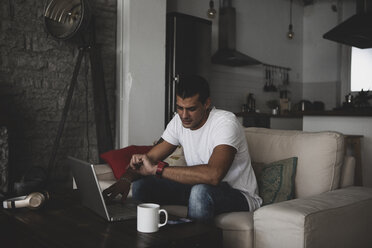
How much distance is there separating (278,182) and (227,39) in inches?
136

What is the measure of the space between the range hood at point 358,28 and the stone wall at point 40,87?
2893mm

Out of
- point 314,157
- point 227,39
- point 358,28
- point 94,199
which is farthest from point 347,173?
point 227,39

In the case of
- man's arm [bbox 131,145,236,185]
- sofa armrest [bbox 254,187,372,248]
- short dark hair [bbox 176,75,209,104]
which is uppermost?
short dark hair [bbox 176,75,209,104]

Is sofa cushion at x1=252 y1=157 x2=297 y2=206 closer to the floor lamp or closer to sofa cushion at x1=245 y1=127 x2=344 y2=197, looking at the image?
sofa cushion at x1=245 y1=127 x2=344 y2=197

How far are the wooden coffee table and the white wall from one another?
2087 mm

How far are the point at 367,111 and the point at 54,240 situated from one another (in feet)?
11.0

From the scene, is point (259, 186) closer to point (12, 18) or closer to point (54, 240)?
point (54, 240)

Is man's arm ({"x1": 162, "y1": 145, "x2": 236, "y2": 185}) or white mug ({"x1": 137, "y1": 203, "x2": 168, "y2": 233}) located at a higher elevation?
man's arm ({"x1": 162, "y1": 145, "x2": 236, "y2": 185})

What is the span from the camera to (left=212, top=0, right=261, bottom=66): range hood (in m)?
5.20

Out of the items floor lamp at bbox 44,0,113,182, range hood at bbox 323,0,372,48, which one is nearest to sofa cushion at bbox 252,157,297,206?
floor lamp at bbox 44,0,113,182

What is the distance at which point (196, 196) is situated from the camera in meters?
1.77

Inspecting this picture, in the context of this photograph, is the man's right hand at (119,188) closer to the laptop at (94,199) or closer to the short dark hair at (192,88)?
the laptop at (94,199)

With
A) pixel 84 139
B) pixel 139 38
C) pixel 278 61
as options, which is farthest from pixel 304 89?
pixel 84 139

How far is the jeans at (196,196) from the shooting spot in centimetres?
176
